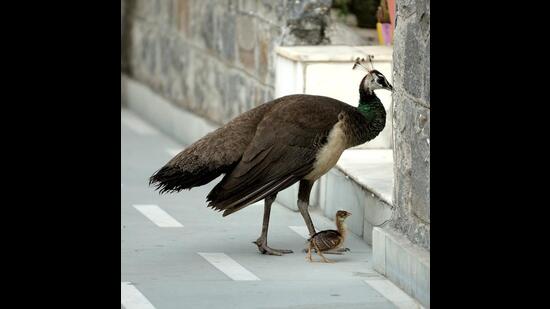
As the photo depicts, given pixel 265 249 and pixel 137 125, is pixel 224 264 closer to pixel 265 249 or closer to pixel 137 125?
pixel 265 249

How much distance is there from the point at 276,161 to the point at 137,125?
24.0 feet

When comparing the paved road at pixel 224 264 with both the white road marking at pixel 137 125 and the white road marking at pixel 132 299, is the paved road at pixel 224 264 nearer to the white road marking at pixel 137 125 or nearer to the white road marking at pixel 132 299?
the white road marking at pixel 132 299

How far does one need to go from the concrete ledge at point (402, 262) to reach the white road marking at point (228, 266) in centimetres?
73

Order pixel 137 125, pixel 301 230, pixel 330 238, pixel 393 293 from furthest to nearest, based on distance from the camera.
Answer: pixel 137 125
pixel 301 230
pixel 330 238
pixel 393 293

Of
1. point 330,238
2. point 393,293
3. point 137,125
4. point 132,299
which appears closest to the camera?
point 132,299

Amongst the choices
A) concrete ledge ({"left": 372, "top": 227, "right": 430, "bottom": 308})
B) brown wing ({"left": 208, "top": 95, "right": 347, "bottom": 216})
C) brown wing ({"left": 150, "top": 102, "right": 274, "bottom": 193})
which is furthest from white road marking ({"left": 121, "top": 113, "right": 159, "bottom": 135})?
concrete ledge ({"left": 372, "top": 227, "right": 430, "bottom": 308})

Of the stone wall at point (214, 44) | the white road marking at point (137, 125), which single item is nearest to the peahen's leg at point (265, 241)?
the stone wall at point (214, 44)

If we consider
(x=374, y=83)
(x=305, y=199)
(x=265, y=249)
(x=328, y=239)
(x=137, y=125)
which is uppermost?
(x=374, y=83)

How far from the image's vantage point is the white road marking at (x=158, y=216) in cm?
1080

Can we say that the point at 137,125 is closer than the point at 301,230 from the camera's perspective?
No

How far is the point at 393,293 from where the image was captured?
842 cm

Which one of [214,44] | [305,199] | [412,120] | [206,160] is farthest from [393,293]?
[214,44]
